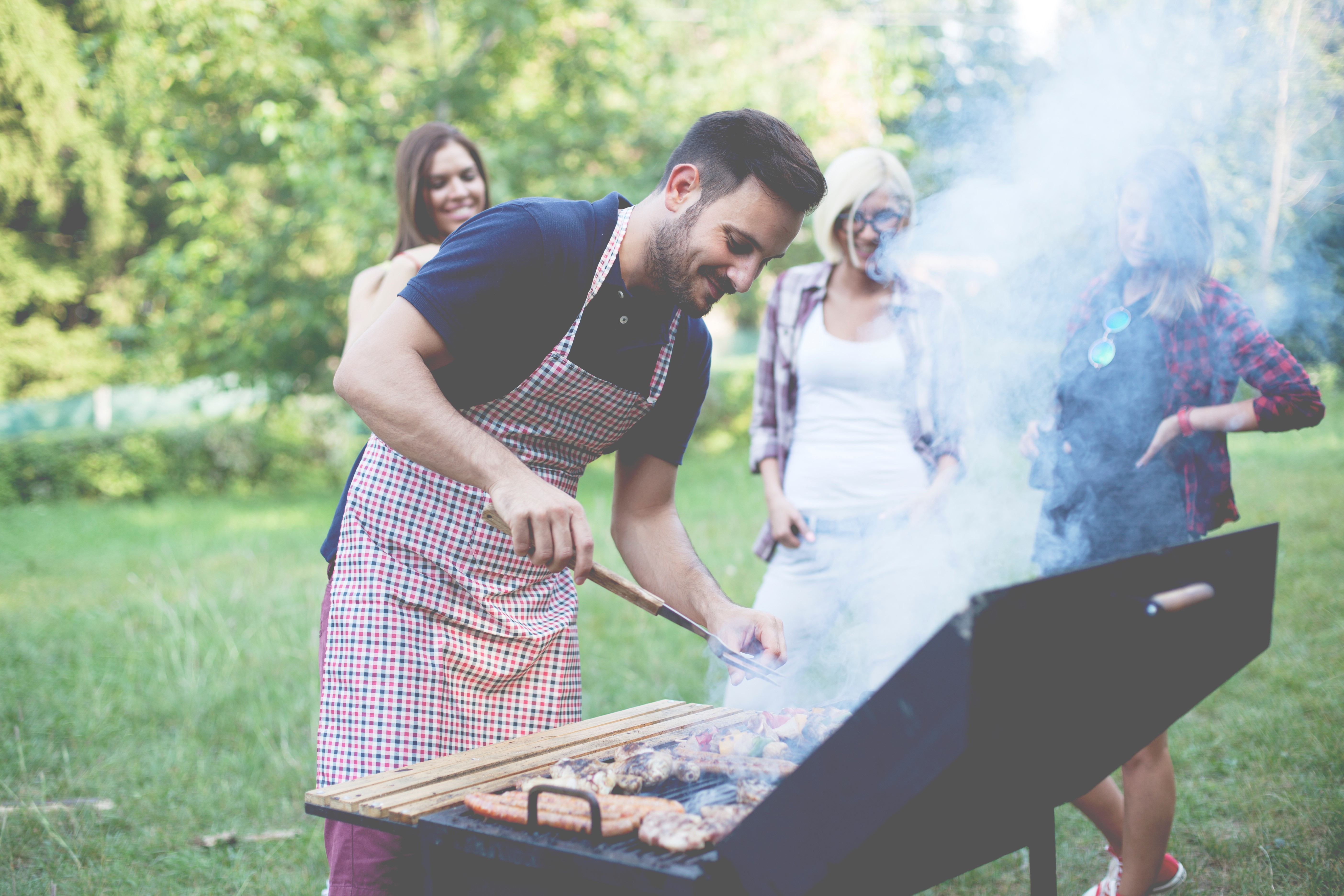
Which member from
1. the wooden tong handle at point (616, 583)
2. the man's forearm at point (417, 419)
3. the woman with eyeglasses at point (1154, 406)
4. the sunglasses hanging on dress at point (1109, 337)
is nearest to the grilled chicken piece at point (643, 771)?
the wooden tong handle at point (616, 583)

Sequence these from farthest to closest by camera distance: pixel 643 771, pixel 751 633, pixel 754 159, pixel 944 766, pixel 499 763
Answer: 1. pixel 751 633
2. pixel 754 159
3. pixel 499 763
4. pixel 643 771
5. pixel 944 766

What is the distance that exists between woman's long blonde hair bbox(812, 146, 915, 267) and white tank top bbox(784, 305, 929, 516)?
0.31 metres

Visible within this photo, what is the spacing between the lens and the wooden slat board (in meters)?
1.47

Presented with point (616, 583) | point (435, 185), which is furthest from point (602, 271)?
point (435, 185)

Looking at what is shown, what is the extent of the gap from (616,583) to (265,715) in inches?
123

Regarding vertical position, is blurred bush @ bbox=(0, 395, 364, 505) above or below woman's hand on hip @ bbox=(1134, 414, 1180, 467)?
below

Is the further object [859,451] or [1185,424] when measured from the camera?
[859,451]

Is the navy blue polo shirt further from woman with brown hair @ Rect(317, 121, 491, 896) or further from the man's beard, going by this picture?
woman with brown hair @ Rect(317, 121, 491, 896)

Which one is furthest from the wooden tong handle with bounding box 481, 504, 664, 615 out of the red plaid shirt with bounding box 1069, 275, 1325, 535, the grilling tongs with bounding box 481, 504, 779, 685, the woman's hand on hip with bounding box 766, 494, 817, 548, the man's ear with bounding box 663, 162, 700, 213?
the red plaid shirt with bounding box 1069, 275, 1325, 535

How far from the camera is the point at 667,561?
2.27 metres

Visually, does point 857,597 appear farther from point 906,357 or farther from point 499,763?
point 499,763

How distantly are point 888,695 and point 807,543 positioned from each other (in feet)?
6.44

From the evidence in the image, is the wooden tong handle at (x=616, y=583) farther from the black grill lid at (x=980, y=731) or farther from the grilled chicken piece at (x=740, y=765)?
the black grill lid at (x=980, y=731)

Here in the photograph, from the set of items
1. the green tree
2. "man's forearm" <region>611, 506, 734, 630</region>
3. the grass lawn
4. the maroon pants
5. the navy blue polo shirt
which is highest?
the green tree
